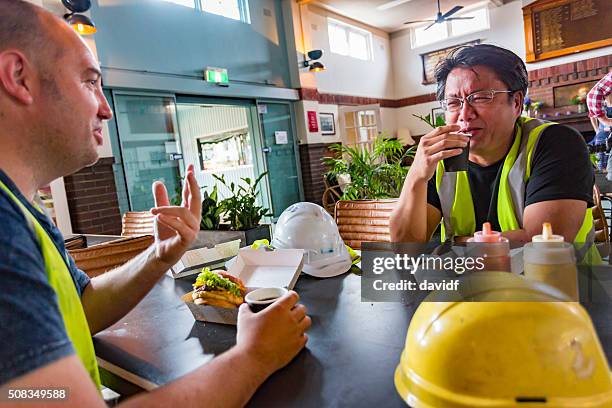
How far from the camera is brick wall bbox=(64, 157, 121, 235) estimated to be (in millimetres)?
4449

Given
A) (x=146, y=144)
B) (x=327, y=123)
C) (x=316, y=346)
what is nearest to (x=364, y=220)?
A: (x=316, y=346)

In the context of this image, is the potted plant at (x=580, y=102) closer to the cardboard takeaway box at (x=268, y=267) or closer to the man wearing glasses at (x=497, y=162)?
the man wearing glasses at (x=497, y=162)

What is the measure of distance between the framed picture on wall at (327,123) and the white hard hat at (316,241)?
681 cm

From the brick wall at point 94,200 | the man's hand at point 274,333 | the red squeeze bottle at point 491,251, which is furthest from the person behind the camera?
the brick wall at point 94,200

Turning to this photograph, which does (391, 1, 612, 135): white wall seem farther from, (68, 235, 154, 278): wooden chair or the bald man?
the bald man

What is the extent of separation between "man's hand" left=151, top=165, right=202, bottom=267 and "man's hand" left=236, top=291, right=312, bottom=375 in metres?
0.30

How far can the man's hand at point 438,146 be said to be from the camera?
131 centimetres

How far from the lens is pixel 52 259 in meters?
0.68

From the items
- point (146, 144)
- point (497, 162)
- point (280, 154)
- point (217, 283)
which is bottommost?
point (217, 283)

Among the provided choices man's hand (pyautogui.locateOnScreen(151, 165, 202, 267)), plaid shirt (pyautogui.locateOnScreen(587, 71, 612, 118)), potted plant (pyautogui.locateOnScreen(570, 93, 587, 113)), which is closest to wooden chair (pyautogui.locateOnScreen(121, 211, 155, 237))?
man's hand (pyautogui.locateOnScreen(151, 165, 202, 267))

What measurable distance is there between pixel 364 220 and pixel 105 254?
4.40 ft

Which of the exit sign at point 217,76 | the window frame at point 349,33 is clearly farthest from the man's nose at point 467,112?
the window frame at point 349,33

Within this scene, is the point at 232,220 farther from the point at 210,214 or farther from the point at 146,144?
the point at 146,144

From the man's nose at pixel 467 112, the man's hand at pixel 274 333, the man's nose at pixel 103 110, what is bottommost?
the man's hand at pixel 274 333
